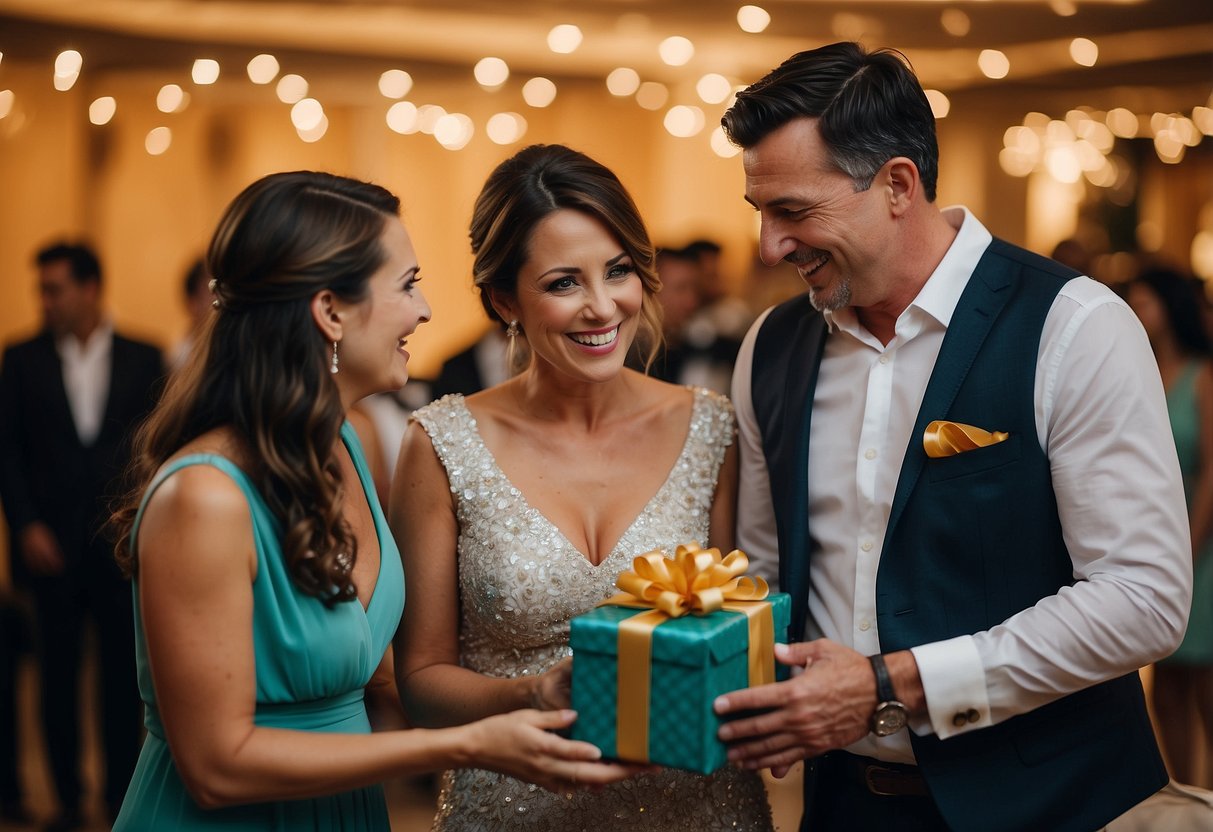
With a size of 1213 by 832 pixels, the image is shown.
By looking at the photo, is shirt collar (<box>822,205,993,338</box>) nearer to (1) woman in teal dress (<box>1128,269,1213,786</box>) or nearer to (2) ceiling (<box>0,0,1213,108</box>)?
(1) woman in teal dress (<box>1128,269,1213,786</box>)

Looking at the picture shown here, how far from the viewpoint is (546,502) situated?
7.59 feet

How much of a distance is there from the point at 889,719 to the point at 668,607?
0.43m

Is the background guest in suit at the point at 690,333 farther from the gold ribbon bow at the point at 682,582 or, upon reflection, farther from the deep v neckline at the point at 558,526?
the gold ribbon bow at the point at 682,582

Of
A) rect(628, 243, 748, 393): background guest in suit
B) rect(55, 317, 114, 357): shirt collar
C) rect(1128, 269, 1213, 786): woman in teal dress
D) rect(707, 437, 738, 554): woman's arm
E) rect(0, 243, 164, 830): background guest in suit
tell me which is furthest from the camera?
rect(628, 243, 748, 393): background guest in suit

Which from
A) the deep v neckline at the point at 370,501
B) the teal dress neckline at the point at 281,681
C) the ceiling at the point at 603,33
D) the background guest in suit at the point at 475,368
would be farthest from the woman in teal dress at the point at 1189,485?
the teal dress neckline at the point at 281,681

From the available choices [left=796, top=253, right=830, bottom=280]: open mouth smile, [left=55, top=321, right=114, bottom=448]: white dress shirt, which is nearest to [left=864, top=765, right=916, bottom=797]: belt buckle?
[left=796, top=253, right=830, bottom=280]: open mouth smile

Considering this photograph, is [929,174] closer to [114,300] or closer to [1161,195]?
[114,300]

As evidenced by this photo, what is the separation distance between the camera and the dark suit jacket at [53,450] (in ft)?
16.1

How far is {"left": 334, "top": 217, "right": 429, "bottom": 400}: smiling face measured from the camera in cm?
185

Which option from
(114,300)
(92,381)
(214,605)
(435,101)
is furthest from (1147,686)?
(114,300)

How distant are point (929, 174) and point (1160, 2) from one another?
657 centimetres

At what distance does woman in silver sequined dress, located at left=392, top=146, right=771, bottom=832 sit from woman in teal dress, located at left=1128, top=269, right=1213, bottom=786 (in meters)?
3.13

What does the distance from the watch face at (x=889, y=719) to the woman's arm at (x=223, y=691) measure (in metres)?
0.52

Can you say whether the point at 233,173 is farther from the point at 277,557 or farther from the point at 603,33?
the point at 277,557
